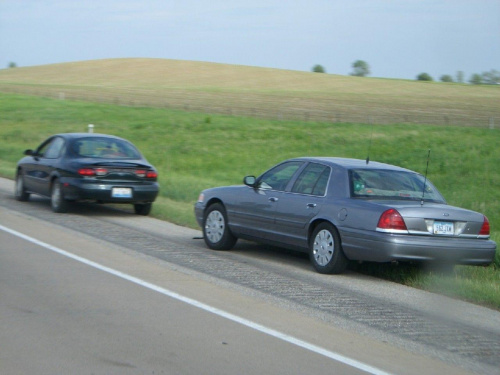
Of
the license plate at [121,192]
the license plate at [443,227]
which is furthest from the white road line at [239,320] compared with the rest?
the license plate at [121,192]

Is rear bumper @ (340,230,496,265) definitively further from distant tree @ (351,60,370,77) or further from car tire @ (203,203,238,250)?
distant tree @ (351,60,370,77)

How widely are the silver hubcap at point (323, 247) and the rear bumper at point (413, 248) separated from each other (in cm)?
25

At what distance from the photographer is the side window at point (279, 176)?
10.9m

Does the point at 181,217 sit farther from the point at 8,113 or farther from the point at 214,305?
the point at 8,113

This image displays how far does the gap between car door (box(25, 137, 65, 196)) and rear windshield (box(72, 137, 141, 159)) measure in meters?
0.45

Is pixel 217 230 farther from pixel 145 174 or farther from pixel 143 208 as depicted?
pixel 143 208

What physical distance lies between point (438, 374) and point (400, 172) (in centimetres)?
481

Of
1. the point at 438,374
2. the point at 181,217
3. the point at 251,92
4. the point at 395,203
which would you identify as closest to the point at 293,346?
the point at 438,374

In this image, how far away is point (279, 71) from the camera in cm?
9788

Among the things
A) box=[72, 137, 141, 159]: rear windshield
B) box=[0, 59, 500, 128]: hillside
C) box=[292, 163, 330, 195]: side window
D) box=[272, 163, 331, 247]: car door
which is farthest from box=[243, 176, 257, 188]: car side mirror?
box=[0, 59, 500, 128]: hillside

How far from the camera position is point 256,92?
73.8m

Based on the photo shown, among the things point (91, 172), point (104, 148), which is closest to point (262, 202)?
point (91, 172)

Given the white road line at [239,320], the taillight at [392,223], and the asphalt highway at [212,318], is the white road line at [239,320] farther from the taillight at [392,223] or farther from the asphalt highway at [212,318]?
the taillight at [392,223]

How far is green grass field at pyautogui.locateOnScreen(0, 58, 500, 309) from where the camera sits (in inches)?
961
